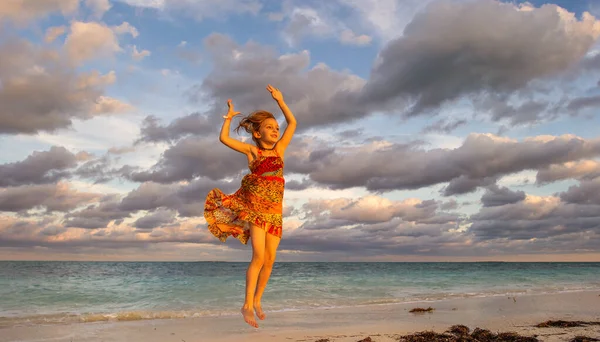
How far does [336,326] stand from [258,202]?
7326 millimetres

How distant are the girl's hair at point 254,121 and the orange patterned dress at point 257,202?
27cm

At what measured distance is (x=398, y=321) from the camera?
39.9 feet

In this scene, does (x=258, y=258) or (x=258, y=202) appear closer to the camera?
(x=258, y=258)

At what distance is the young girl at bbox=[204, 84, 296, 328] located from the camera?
5184 mm

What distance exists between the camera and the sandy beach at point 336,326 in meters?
10.2

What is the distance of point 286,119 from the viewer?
18.1ft

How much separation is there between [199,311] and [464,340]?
9.99 m

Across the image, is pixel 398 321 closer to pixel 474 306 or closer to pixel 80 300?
pixel 474 306

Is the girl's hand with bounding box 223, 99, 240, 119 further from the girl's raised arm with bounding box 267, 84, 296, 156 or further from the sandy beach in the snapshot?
the sandy beach

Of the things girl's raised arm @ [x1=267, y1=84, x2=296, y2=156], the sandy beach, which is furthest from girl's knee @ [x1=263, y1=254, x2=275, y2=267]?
the sandy beach

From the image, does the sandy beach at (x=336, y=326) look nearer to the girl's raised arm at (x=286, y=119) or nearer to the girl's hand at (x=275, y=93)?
the girl's raised arm at (x=286, y=119)

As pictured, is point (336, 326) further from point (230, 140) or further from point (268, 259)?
point (230, 140)

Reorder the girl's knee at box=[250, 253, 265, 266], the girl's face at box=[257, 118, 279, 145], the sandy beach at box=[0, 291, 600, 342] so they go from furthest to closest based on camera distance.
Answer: the sandy beach at box=[0, 291, 600, 342] → the girl's face at box=[257, 118, 279, 145] → the girl's knee at box=[250, 253, 265, 266]

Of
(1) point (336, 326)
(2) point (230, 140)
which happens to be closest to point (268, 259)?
(2) point (230, 140)
